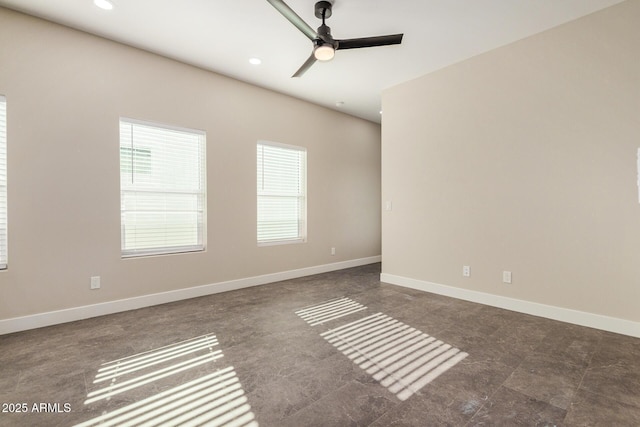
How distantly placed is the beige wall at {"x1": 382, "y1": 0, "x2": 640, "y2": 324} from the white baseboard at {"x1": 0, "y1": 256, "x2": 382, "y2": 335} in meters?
2.01

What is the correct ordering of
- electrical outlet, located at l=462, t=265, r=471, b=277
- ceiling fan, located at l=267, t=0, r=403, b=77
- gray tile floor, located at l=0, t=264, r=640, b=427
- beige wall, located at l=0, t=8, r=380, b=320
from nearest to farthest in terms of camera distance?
gray tile floor, located at l=0, t=264, r=640, b=427 < ceiling fan, located at l=267, t=0, r=403, b=77 < beige wall, located at l=0, t=8, r=380, b=320 < electrical outlet, located at l=462, t=265, r=471, b=277

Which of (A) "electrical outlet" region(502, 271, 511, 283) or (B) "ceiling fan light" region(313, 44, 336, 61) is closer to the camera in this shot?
(B) "ceiling fan light" region(313, 44, 336, 61)

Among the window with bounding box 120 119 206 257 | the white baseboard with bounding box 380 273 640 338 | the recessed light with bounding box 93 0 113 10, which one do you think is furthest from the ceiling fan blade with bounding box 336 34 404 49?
the white baseboard with bounding box 380 273 640 338

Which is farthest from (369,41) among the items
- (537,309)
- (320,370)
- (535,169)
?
(537,309)

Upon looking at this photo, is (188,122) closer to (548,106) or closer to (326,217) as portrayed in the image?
(326,217)

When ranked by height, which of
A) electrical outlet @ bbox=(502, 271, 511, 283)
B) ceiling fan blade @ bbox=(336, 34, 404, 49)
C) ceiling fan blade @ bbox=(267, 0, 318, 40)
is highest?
ceiling fan blade @ bbox=(267, 0, 318, 40)

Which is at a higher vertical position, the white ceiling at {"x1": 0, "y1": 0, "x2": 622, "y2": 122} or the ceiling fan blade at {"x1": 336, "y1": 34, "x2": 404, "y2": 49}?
the white ceiling at {"x1": 0, "y1": 0, "x2": 622, "y2": 122}

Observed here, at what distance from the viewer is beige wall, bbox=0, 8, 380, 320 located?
8.84 feet

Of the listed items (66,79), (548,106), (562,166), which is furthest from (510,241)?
(66,79)

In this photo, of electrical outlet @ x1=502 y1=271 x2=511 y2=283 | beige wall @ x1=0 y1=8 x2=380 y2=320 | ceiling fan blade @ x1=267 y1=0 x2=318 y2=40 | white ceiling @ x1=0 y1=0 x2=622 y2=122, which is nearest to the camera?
ceiling fan blade @ x1=267 y1=0 x2=318 y2=40

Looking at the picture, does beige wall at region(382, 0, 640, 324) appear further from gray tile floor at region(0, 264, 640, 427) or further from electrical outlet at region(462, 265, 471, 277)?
gray tile floor at region(0, 264, 640, 427)

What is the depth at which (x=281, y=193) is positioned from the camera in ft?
15.5

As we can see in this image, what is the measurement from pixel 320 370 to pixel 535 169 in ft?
9.46

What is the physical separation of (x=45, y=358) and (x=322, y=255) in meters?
3.67
